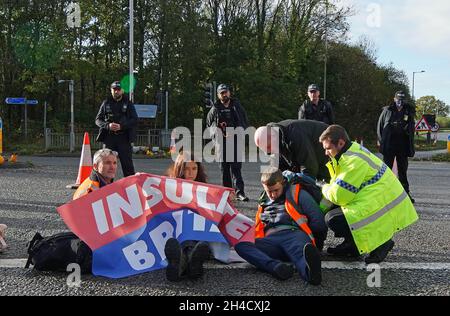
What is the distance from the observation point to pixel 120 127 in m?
7.83

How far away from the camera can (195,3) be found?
31.9m

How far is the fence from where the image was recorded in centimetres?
2639

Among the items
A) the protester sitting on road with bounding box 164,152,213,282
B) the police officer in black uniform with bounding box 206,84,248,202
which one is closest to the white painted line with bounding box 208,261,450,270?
the protester sitting on road with bounding box 164,152,213,282

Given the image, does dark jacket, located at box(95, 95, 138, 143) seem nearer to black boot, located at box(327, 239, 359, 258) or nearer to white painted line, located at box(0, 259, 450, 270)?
white painted line, located at box(0, 259, 450, 270)

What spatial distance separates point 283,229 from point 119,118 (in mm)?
4333

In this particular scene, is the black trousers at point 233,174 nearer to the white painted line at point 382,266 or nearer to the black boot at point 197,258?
the white painted line at point 382,266

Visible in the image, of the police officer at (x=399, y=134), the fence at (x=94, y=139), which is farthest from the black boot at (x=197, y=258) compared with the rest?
the fence at (x=94, y=139)

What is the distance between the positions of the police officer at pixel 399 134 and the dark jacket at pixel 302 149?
3.53 metres

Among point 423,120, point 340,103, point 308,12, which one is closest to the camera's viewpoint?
point 423,120

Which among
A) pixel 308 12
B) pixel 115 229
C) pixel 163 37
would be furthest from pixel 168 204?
pixel 308 12

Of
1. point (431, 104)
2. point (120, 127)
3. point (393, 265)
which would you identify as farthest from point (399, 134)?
point (431, 104)

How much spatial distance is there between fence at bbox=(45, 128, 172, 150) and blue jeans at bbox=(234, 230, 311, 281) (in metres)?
22.5

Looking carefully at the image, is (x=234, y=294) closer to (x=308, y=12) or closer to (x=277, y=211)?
(x=277, y=211)
